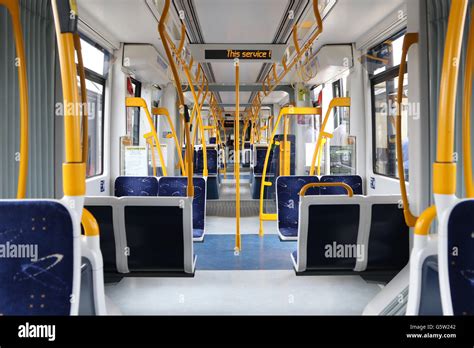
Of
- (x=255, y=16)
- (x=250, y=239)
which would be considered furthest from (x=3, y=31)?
(x=250, y=239)

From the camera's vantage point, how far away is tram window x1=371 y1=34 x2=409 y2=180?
Answer: 187 inches

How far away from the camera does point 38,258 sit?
1.42 metres

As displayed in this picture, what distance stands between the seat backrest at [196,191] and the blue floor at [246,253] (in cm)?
42

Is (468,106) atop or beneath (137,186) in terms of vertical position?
atop

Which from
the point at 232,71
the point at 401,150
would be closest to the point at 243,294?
the point at 401,150

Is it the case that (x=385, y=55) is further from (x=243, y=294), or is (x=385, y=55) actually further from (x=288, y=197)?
(x=243, y=294)

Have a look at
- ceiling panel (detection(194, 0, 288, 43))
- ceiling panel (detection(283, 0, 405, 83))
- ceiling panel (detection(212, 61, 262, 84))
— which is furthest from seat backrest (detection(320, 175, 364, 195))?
ceiling panel (detection(212, 61, 262, 84))

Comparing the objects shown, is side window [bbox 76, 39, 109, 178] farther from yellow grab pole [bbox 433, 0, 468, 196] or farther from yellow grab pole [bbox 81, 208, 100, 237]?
yellow grab pole [bbox 433, 0, 468, 196]

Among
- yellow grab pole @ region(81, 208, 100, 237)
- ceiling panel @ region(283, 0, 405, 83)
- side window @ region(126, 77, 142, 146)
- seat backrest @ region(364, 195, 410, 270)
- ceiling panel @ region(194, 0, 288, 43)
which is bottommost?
seat backrest @ region(364, 195, 410, 270)

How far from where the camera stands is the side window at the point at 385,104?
4.76 metres

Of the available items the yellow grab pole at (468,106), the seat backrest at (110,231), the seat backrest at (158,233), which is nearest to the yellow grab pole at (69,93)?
the yellow grab pole at (468,106)

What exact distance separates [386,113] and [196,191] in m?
2.64

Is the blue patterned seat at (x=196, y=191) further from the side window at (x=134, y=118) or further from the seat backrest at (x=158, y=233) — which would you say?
the side window at (x=134, y=118)

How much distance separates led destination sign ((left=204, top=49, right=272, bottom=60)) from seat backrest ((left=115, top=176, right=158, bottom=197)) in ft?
5.31
